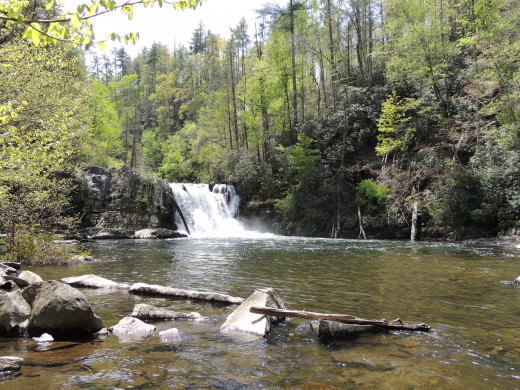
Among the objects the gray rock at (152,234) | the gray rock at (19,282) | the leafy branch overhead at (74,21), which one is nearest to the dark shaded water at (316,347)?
the gray rock at (19,282)

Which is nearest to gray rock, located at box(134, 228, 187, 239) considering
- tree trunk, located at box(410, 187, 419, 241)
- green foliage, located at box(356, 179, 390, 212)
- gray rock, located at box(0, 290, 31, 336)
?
green foliage, located at box(356, 179, 390, 212)

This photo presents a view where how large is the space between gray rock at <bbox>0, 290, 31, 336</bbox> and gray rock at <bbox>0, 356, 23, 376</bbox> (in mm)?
1448

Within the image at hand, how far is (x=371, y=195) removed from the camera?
21.7m

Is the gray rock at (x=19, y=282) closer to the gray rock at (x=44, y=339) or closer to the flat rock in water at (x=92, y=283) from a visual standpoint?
the flat rock in water at (x=92, y=283)

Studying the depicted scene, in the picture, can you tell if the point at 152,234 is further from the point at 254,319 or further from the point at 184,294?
the point at 254,319

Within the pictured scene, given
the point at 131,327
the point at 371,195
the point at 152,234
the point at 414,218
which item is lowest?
the point at 152,234

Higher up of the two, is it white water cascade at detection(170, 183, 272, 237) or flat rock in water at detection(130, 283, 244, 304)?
white water cascade at detection(170, 183, 272, 237)

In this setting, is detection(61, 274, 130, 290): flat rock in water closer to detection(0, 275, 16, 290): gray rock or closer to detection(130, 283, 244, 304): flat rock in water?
detection(130, 283, 244, 304): flat rock in water

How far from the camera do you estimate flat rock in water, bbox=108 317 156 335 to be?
4699 mm

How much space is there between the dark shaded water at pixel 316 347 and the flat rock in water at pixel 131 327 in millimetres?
215

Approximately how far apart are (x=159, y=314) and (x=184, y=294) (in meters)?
1.27

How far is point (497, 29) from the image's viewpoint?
1912 cm

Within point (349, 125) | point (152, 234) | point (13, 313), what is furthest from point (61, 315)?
point (349, 125)

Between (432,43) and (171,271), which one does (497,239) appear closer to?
(432,43)
